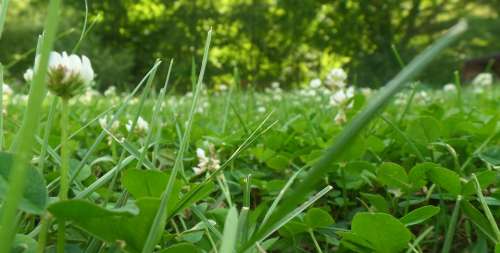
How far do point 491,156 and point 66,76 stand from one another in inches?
24.6

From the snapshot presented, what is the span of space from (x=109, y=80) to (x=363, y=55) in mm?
8918

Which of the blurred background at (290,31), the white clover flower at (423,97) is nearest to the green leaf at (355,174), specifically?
the white clover flower at (423,97)

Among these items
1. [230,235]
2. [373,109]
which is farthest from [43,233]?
[373,109]

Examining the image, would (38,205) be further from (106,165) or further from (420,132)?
(420,132)

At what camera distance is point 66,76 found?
511mm

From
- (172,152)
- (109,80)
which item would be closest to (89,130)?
(172,152)

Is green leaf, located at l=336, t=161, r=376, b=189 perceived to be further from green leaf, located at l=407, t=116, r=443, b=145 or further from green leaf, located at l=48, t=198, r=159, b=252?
green leaf, located at l=48, t=198, r=159, b=252

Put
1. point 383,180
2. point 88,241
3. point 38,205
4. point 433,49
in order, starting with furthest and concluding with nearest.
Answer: point 383,180, point 88,241, point 38,205, point 433,49

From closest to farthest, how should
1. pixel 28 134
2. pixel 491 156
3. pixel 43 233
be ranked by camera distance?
pixel 28 134 → pixel 43 233 → pixel 491 156

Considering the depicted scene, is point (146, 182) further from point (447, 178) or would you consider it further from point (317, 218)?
point (447, 178)

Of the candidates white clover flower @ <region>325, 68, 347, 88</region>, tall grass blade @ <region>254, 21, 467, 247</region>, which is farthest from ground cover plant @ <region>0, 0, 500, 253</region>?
white clover flower @ <region>325, 68, 347, 88</region>

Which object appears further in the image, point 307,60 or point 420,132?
point 307,60

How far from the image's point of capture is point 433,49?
1.03 ft

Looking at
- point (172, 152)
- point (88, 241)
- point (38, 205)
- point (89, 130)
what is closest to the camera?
point (38, 205)
